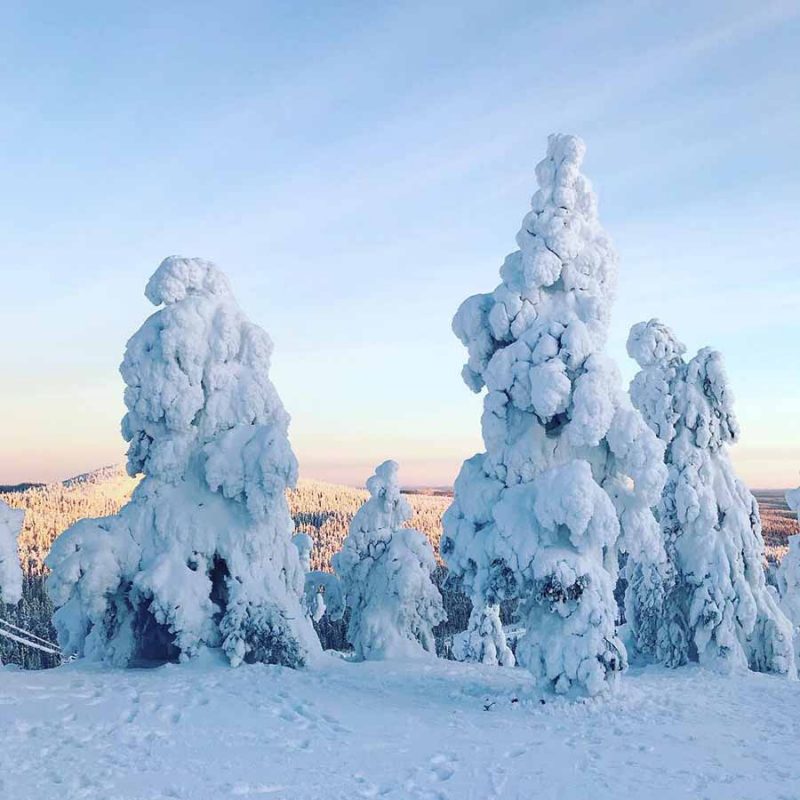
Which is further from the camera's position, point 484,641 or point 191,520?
point 484,641

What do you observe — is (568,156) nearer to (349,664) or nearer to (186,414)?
(186,414)

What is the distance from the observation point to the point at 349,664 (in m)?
20.1

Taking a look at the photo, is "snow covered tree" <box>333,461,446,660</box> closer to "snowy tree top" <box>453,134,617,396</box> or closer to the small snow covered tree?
the small snow covered tree

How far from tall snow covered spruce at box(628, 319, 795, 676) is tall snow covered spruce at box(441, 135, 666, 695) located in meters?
5.61

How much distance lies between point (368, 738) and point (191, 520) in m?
7.96

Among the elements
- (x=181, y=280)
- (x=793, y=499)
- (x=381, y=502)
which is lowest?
(x=793, y=499)

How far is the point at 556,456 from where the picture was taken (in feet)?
59.5

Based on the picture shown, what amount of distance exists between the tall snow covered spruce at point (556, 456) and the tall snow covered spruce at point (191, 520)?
15.1 feet

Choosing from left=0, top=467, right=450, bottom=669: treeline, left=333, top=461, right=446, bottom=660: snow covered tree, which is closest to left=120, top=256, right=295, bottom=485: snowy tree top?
left=333, top=461, right=446, bottom=660: snow covered tree

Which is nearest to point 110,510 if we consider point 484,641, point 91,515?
point 91,515

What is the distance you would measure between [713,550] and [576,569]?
879cm

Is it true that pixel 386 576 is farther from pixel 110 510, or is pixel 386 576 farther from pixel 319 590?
pixel 110 510

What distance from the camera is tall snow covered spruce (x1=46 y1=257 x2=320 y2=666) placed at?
60.3 ft

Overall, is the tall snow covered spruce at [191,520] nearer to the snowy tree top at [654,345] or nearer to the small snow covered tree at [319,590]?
the small snow covered tree at [319,590]
